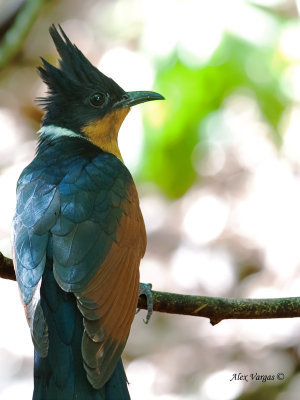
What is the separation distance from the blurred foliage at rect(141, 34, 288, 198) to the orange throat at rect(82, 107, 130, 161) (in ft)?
1.33

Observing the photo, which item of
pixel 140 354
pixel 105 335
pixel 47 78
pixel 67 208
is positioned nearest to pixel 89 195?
pixel 67 208

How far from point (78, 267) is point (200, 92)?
85.7 inches

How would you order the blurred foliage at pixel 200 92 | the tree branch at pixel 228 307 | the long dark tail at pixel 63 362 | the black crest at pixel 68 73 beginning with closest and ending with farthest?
the long dark tail at pixel 63 362, the tree branch at pixel 228 307, the black crest at pixel 68 73, the blurred foliage at pixel 200 92

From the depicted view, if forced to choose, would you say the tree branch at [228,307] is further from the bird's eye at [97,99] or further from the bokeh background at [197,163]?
the bokeh background at [197,163]

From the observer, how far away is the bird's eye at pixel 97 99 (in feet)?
16.8

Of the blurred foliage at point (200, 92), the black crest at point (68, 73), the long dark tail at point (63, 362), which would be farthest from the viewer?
the blurred foliage at point (200, 92)

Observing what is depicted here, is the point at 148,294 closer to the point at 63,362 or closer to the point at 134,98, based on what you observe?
the point at 63,362

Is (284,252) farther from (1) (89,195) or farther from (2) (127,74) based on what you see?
(1) (89,195)

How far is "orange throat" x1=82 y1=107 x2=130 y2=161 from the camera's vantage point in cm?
509
